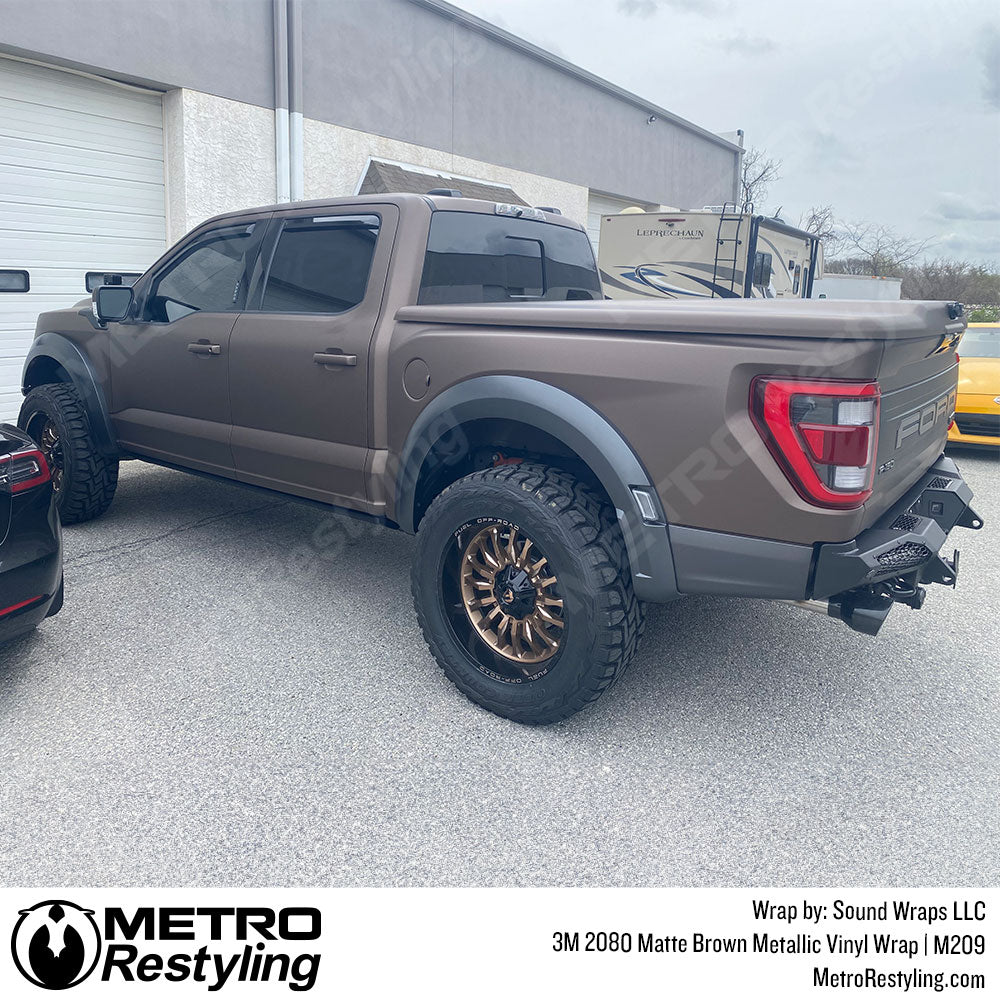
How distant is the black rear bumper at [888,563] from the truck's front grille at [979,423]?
6464 mm

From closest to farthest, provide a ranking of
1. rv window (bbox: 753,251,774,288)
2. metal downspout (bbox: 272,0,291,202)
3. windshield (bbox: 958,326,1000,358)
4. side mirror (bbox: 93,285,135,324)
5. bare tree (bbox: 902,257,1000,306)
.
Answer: side mirror (bbox: 93,285,135,324)
windshield (bbox: 958,326,1000,358)
metal downspout (bbox: 272,0,291,202)
rv window (bbox: 753,251,774,288)
bare tree (bbox: 902,257,1000,306)

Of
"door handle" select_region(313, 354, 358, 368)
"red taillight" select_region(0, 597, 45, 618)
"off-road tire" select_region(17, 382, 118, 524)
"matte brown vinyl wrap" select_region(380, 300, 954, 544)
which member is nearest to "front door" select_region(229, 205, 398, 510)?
"door handle" select_region(313, 354, 358, 368)

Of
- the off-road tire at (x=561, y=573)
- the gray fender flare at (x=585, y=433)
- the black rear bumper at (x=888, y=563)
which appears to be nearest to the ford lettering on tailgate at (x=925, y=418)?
the black rear bumper at (x=888, y=563)

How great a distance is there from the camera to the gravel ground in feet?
8.00

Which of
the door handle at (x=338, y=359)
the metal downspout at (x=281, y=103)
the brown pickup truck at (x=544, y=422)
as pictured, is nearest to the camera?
the brown pickup truck at (x=544, y=422)

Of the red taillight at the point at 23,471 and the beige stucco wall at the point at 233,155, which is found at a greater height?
the beige stucco wall at the point at 233,155

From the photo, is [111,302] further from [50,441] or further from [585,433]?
[585,433]

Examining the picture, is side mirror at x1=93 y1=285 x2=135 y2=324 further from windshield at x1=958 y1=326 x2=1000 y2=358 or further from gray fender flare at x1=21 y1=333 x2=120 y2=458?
windshield at x1=958 y1=326 x2=1000 y2=358

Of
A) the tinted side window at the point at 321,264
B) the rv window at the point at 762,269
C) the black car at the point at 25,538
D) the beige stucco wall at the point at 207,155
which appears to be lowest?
the black car at the point at 25,538

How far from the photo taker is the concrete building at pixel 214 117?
8.71 metres

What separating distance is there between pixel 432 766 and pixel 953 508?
2.12 metres

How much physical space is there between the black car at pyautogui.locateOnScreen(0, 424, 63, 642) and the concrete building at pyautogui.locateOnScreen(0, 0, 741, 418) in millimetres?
1794

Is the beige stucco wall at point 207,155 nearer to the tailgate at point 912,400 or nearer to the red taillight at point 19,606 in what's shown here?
the red taillight at point 19,606
